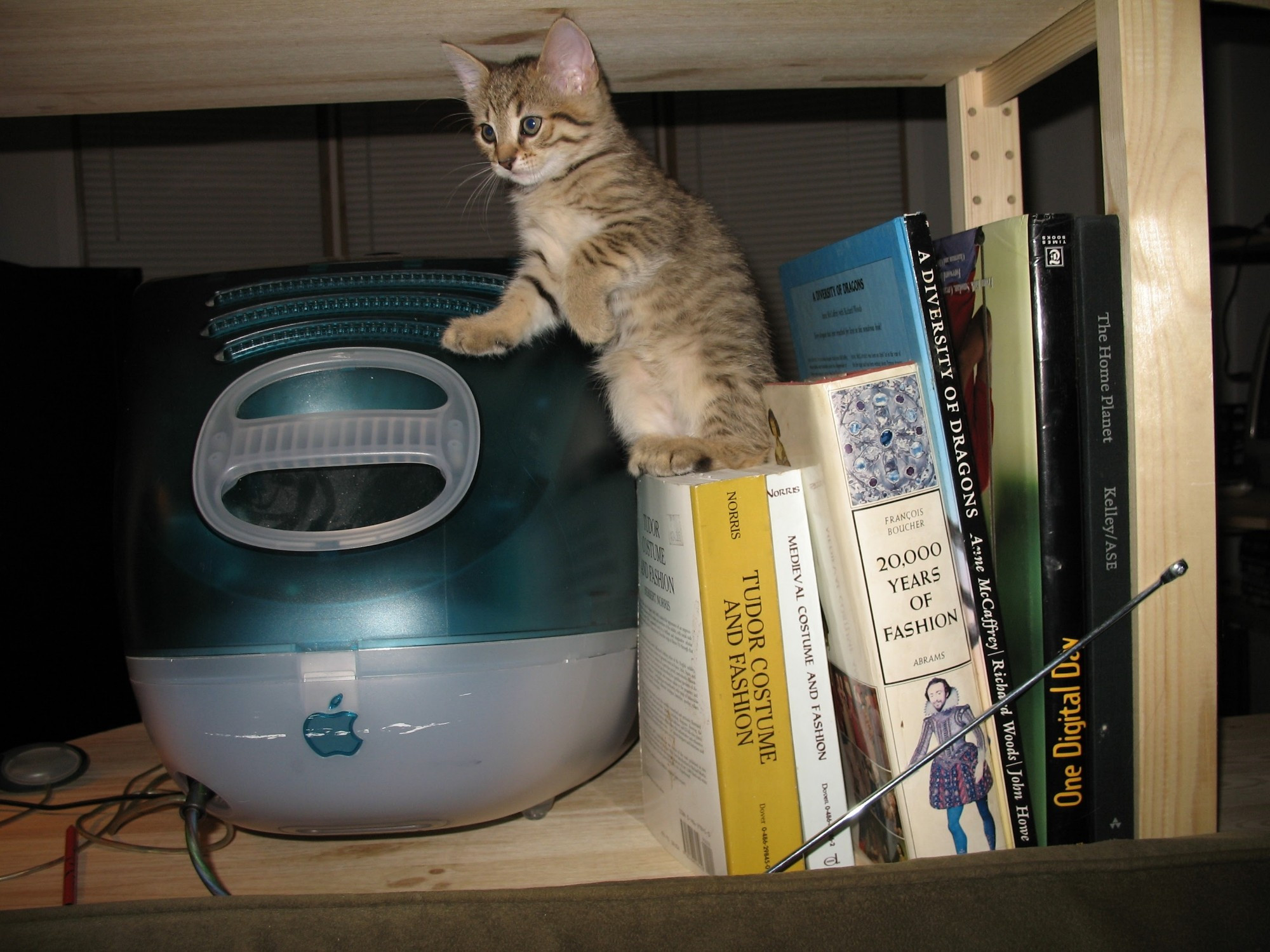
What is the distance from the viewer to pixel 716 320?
0.87 m

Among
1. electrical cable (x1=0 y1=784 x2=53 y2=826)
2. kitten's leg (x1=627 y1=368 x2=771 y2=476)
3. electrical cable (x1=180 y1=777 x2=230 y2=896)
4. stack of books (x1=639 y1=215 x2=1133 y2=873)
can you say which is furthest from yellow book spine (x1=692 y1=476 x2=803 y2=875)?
electrical cable (x1=0 y1=784 x2=53 y2=826)

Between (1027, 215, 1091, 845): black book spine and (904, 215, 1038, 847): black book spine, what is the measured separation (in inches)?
0.8

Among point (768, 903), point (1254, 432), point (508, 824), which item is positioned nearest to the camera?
point (768, 903)

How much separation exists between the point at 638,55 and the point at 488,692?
0.54 metres

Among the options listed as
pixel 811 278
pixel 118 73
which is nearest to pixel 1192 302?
pixel 811 278

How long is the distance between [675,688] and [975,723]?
0.20 metres

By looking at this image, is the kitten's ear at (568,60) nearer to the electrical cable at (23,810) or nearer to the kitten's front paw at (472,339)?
the kitten's front paw at (472,339)

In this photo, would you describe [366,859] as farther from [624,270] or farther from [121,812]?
[624,270]

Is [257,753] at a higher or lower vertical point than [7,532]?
lower

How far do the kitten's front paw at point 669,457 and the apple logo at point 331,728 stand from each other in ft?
0.93

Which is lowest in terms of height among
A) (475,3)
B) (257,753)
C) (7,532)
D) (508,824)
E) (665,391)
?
(508,824)

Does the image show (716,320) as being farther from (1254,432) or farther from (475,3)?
(1254,432)

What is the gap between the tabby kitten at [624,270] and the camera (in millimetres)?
752

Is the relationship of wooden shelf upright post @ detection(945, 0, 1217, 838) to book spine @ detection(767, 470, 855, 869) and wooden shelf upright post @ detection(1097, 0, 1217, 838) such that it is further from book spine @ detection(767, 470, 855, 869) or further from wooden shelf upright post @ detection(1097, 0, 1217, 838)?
book spine @ detection(767, 470, 855, 869)
